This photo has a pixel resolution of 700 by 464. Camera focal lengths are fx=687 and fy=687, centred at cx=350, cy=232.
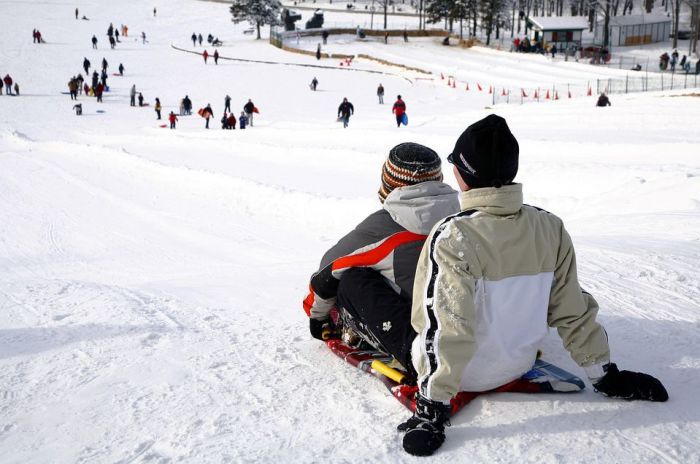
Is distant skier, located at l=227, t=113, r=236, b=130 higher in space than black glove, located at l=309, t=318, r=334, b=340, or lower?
lower

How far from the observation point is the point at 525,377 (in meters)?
3.34

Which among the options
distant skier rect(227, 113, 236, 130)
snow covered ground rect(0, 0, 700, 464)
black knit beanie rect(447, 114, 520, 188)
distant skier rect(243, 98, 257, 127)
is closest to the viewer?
black knit beanie rect(447, 114, 520, 188)

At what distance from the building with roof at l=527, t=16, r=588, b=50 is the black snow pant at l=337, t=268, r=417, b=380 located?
57.9 m

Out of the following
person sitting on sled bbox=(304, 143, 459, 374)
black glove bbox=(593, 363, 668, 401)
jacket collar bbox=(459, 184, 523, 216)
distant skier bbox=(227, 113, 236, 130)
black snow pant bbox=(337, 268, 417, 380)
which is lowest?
distant skier bbox=(227, 113, 236, 130)

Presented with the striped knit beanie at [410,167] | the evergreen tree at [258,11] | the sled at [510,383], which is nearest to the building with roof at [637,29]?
the evergreen tree at [258,11]

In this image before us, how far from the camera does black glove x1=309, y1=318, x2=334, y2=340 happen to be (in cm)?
419

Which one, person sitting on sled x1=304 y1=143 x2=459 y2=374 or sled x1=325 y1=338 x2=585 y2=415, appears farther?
person sitting on sled x1=304 y1=143 x2=459 y2=374

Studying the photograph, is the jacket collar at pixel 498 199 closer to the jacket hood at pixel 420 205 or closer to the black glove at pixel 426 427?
the jacket hood at pixel 420 205

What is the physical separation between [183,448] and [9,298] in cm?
366

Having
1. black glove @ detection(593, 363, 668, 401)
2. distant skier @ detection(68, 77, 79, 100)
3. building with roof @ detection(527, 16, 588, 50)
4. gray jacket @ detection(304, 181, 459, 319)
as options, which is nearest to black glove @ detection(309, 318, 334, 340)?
gray jacket @ detection(304, 181, 459, 319)

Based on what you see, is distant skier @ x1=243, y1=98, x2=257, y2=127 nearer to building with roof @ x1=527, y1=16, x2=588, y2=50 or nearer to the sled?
the sled

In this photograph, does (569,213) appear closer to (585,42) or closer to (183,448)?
(183,448)

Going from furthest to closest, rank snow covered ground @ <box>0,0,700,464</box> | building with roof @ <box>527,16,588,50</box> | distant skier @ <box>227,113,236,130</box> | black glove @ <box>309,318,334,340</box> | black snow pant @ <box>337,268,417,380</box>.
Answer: building with roof @ <box>527,16,588,50</box> < distant skier @ <box>227,113,236,130</box> < black glove @ <box>309,318,334,340</box> < black snow pant @ <box>337,268,417,380</box> < snow covered ground @ <box>0,0,700,464</box>

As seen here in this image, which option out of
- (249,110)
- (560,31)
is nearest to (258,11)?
(560,31)
